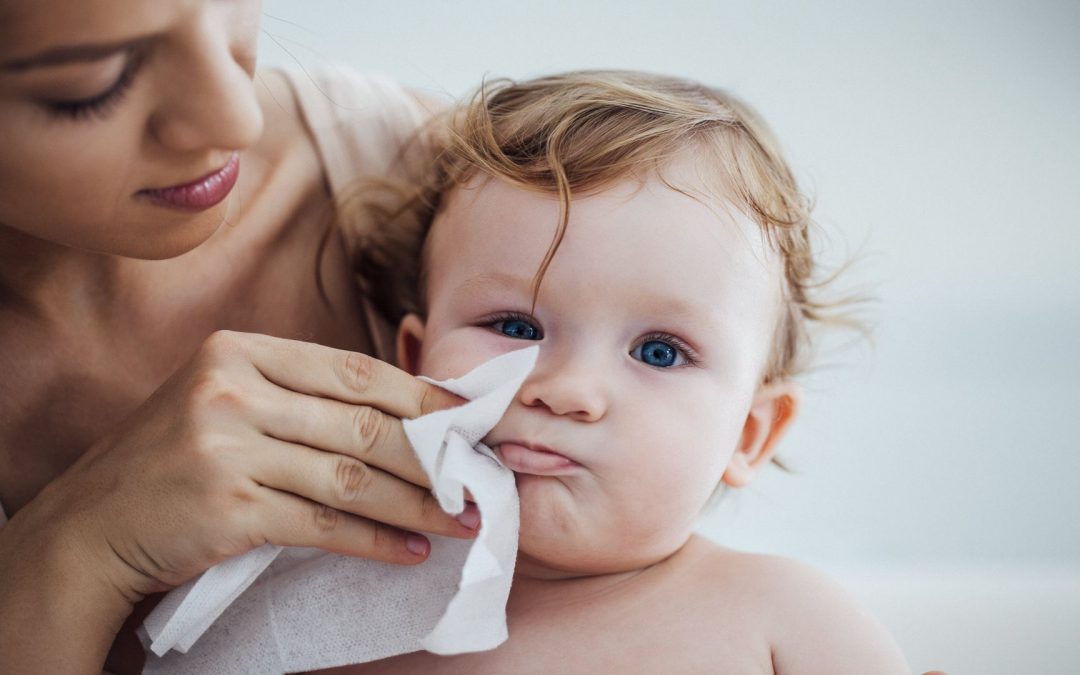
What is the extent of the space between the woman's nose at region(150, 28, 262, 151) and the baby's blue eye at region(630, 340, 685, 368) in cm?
44

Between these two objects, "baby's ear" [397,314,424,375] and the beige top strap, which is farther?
the beige top strap

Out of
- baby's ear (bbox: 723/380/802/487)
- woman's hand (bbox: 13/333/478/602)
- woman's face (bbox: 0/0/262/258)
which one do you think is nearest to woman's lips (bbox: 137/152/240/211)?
woman's face (bbox: 0/0/262/258)

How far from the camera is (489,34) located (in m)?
2.00

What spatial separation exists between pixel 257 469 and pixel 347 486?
8 centimetres

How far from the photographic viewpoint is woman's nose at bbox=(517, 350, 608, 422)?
0.89m

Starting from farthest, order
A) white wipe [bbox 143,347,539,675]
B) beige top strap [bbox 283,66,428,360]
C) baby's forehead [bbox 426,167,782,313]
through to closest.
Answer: beige top strap [bbox 283,66,428,360]
baby's forehead [bbox 426,167,782,313]
white wipe [bbox 143,347,539,675]

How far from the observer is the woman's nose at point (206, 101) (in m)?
0.76

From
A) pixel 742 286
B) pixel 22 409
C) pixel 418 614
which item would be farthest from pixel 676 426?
pixel 22 409

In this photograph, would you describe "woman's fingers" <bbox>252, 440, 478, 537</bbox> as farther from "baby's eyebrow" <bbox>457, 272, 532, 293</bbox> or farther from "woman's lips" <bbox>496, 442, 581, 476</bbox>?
"baby's eyebrow" <bbox>457, 272, 532, 293</bbox>

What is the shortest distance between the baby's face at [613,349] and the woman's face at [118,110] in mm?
304

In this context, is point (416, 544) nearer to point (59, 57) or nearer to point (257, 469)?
point (257, 469)

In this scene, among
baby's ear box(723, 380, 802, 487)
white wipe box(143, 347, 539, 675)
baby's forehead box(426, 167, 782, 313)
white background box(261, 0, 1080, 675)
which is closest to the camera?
white wipe box(143, 347, 539, 675)

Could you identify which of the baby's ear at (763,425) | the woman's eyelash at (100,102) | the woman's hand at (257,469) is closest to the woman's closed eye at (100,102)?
the woman's eyelash at (100,102)

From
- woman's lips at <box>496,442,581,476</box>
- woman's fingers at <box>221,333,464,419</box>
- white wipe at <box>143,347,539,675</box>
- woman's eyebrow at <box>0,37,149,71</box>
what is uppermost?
woman's eyebrow at <box>0,37,149,71</box>
